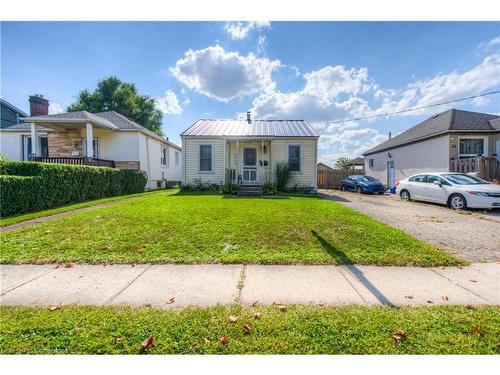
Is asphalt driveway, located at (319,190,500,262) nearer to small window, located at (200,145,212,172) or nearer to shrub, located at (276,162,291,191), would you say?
shrub, located at (276,162,291,191)

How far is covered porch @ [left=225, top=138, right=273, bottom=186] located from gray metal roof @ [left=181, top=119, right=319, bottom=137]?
0.64 metres

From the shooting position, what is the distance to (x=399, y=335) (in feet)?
7.38

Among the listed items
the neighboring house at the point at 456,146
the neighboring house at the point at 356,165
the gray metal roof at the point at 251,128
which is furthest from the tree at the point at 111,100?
the neighboring house at the point at 456,146

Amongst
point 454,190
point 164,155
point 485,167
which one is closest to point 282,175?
point 454,190

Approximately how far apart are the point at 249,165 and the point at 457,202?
10.5 meters

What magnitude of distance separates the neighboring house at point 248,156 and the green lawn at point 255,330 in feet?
39.4

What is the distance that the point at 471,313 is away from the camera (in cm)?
263

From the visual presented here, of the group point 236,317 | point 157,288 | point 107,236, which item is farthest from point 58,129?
point 236,317

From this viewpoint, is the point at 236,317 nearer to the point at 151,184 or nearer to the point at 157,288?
the point at 157,288

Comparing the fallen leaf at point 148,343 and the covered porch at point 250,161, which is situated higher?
the covered porch at point 250,161

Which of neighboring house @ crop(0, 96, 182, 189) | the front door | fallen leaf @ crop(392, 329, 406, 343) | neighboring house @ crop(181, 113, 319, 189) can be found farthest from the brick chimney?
fallen leaf @ crop(392, 329, 406, 343)

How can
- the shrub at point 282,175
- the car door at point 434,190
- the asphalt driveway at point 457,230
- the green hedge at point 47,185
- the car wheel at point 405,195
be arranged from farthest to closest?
1. the shrub at point 282,175
2. the car wheel at point 405,195
3. the car door at point 434,190
4. the green hedge at point 47,185
5. the asphalt driveway at point 457,230

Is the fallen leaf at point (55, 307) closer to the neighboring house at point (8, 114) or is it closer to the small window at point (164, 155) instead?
the small window at point (164, 155)

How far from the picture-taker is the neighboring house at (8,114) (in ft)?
73.7
